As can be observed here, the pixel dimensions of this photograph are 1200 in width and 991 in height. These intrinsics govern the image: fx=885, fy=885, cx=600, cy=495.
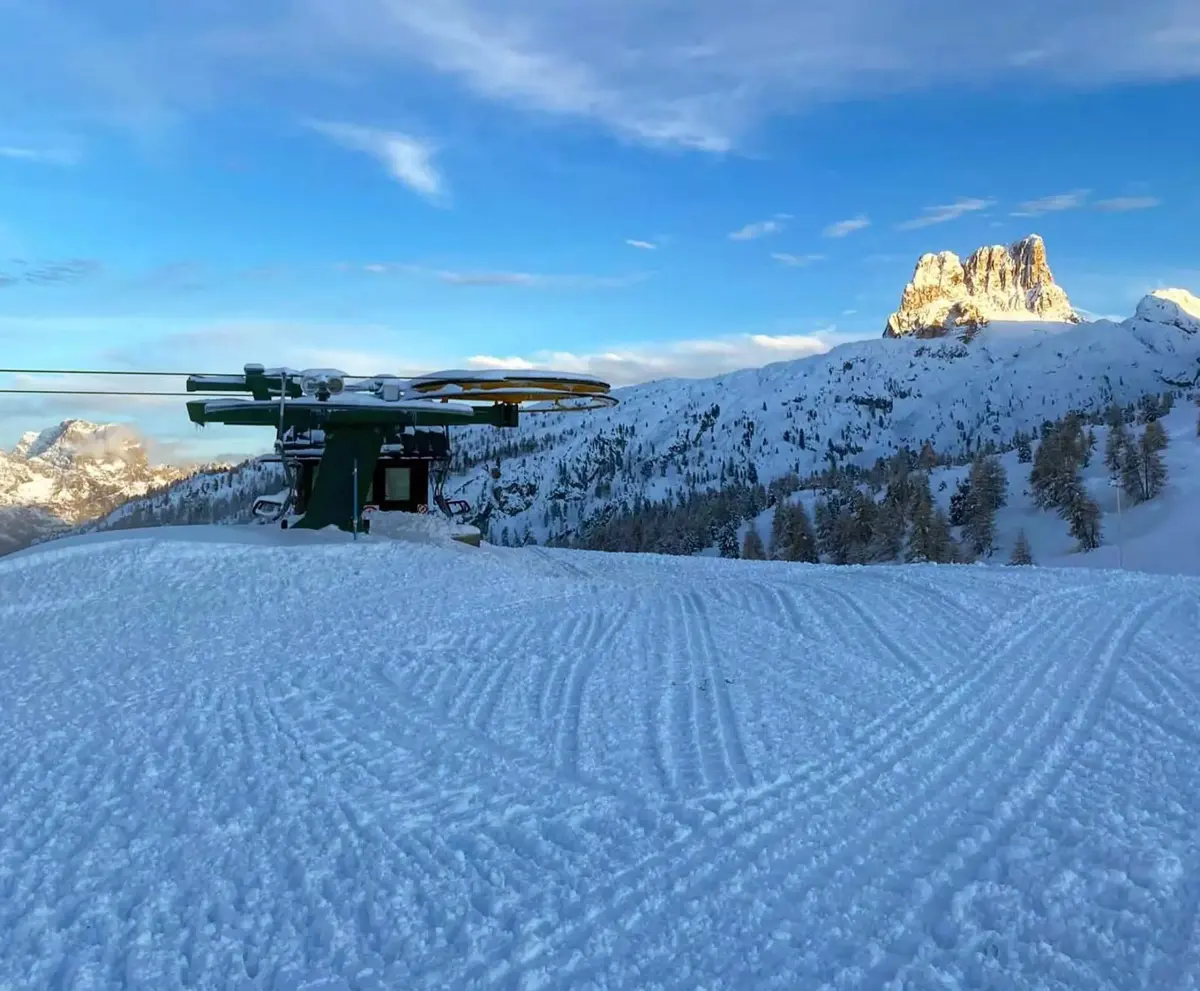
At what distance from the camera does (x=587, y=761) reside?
7.07m

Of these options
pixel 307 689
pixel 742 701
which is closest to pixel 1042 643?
pixel 742 701

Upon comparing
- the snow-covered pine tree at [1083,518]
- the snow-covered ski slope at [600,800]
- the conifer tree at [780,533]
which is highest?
the snow-covered ski slope at [600,800]

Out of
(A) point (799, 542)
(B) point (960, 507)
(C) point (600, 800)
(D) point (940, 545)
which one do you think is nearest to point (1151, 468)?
(B) point (960, 507)

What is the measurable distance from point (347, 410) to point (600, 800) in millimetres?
14205

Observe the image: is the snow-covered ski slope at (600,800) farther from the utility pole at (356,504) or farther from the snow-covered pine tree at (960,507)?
the snow-covered pine tree at (960,507)

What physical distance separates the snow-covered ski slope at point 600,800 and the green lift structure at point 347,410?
263 inches

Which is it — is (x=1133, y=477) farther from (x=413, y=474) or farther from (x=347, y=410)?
(x=347, y=410)

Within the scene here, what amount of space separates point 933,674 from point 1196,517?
80.3 metres

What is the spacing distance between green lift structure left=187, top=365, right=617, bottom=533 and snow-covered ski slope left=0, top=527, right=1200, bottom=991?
6.68 meters

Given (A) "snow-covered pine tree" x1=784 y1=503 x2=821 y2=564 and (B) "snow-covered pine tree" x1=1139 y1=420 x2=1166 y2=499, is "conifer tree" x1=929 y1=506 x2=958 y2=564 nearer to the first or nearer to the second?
(A) "snow-covered pine tree" x1=784 y1=503 x2=821 y2=564

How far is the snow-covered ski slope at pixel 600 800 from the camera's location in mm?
4438

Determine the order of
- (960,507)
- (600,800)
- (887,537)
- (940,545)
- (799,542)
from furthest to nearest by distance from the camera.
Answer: (960,507)
(887,537)
(799,542)
(940,545)
(600,800)

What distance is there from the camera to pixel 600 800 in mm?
6277

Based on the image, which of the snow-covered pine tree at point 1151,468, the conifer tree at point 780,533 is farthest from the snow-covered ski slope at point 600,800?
the snow-covered pine tree at point 1151,468
